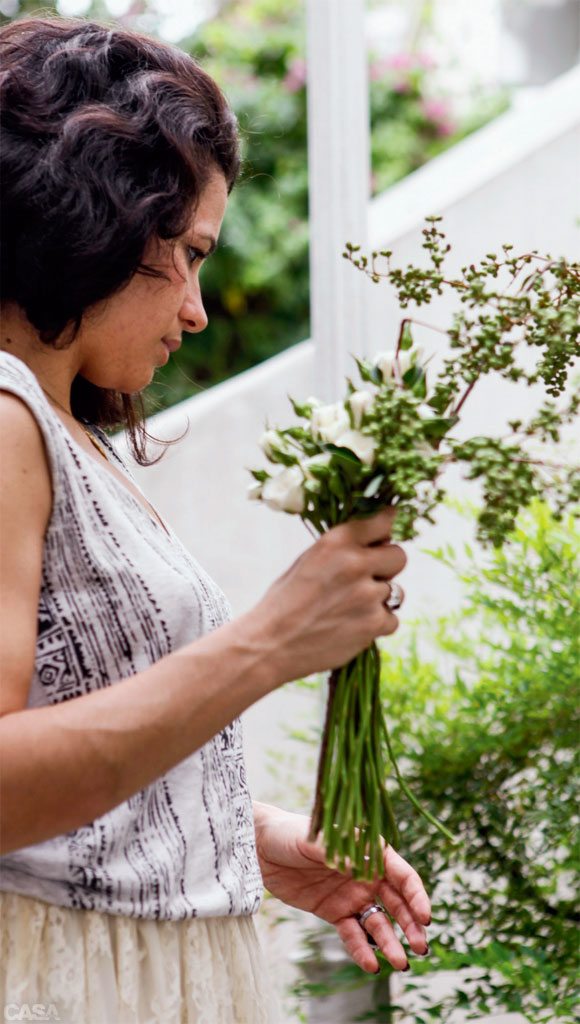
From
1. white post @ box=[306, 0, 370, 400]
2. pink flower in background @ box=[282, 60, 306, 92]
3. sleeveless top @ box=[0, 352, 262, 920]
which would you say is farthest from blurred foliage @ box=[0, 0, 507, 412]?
sleeveless top @ box=[0, 352, 262, 920]

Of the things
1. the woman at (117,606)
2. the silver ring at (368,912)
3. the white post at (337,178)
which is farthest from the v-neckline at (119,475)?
the white post at (337,178)

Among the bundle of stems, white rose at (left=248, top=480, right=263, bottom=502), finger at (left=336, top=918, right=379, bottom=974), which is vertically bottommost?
finger at (left=336, top=918, right=379, bottom=974)

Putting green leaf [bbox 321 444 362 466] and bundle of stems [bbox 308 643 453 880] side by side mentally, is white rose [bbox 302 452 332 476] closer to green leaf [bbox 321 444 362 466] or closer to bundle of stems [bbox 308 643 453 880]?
green leaf [bbox 321 444 362 466]

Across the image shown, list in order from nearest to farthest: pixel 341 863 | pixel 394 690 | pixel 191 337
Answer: pixel 341 863 → pixel 394 690 → pixel 191 337

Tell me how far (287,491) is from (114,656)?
22 cm

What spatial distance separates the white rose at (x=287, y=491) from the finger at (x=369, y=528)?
0.05 metres

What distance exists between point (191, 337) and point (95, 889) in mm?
4018

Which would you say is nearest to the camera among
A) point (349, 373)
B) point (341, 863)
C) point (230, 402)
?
point (341, 863)

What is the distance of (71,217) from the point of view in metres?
0.99

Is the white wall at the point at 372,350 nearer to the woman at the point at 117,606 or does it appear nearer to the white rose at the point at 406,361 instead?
the woman at the point at 117,606

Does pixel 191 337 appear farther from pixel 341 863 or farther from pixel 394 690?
pixel 341 863

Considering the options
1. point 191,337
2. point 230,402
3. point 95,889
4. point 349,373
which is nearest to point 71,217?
point 95,889

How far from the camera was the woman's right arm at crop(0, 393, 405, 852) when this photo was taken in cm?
84

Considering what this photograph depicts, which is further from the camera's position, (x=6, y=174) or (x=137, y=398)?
(x=137, y=398)
